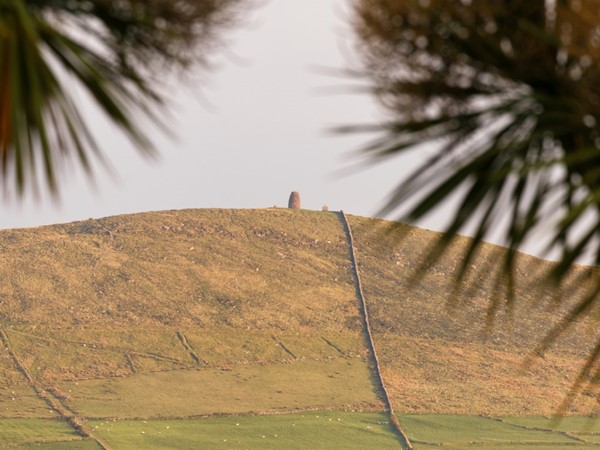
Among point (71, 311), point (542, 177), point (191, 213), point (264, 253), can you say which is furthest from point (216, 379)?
point (542, 177)

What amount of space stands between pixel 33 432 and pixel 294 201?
5238 centimetres

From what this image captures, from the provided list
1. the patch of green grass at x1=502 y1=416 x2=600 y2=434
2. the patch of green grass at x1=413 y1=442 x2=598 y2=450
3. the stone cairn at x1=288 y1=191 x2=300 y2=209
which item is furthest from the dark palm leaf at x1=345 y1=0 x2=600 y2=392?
the stone cairn at x1=288 y1=191 x2=300 y2=209

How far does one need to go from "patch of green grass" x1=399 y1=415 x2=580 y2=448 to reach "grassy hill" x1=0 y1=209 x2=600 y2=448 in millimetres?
611

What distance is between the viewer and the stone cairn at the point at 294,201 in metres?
111

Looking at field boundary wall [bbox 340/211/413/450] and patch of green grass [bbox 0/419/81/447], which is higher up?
field boundary wall [bbox 340/211/413/450]

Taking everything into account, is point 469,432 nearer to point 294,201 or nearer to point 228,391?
point 228,391

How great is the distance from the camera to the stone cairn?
111m

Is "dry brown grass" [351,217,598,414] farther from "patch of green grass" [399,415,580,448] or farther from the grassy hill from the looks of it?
"patch of green grass" [399,415,580,448]

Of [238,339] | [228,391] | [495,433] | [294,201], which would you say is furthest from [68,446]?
[294,201]

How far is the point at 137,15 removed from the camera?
8148mm

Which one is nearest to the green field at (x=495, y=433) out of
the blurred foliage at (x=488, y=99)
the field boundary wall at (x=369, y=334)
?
the field boundary wall at (x=369, y=334)

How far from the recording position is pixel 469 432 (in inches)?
2731

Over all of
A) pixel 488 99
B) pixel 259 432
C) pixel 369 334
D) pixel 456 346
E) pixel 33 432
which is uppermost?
pixel 488 99

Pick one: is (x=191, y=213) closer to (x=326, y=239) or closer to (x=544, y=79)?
(x=326, y=239)
